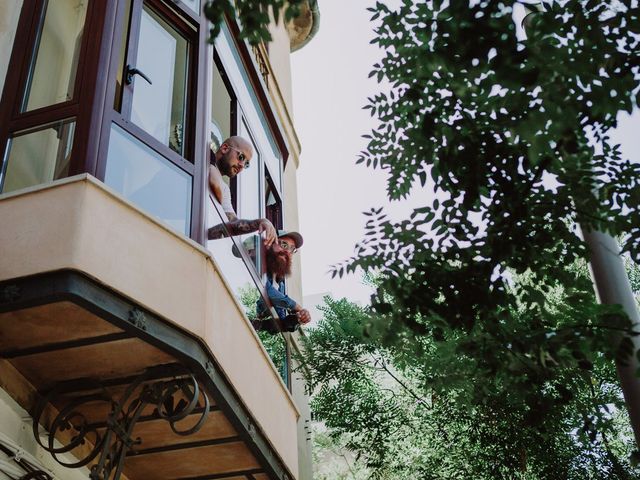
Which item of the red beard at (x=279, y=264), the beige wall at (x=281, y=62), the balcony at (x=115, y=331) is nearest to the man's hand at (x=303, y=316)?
the red beard at (x=279, y=264)

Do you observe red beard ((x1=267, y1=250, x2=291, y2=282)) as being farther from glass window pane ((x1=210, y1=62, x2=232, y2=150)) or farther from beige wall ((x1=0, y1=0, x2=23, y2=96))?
beige wall ((x1=0, y1=0, x2=23, y2=96))

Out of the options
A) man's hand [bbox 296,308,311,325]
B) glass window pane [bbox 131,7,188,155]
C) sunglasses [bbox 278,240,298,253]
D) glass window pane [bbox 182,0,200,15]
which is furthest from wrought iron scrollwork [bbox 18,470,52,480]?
glass window pane [bbox 182,0,200,15]

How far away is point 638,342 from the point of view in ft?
12.2

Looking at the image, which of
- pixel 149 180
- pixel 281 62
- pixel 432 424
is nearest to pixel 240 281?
pixel 149 180

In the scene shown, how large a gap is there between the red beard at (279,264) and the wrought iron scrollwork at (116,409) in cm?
228

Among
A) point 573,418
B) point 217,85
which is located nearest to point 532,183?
point 217,85

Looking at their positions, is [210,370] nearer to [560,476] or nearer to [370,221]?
[370,221]

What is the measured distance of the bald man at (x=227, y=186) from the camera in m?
6.28

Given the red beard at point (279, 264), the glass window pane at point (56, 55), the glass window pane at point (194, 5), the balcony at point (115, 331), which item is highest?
the glass window pane at point (194, 5)

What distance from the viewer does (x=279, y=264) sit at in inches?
299

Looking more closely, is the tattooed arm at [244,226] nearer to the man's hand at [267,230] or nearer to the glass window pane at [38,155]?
the man's hand at [267,230]

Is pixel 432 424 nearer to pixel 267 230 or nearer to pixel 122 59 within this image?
pixel 267 230

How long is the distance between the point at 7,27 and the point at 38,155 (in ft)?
5.73

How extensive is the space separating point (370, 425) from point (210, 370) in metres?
5.50
